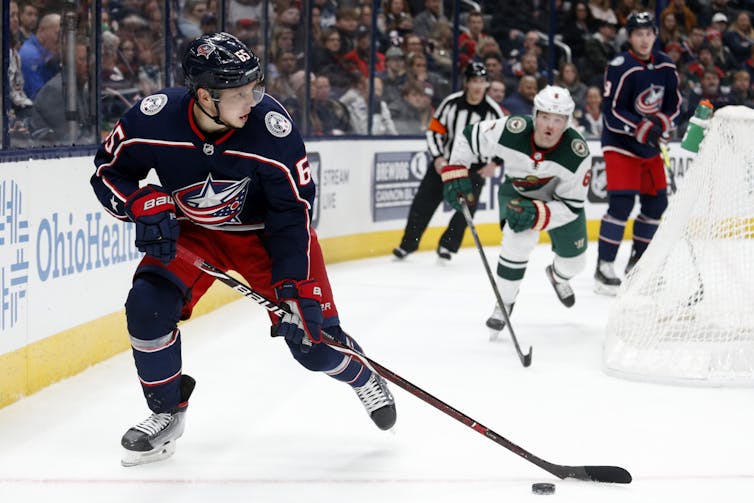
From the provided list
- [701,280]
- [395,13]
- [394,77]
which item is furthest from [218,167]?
[395,13]

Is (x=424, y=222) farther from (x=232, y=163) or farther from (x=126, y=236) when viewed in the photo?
(x=232, y=163)

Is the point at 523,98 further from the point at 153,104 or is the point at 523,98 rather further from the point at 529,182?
the point at 153,104

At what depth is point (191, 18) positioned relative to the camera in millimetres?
5770

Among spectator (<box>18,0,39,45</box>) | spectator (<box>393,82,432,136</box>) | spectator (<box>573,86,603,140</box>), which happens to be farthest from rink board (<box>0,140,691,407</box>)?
spectator (<box>573,86,603,140</box>)

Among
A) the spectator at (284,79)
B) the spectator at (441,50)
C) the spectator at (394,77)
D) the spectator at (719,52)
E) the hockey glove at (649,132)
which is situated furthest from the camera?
the spectator at (719,52)

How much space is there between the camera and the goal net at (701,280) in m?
4.14

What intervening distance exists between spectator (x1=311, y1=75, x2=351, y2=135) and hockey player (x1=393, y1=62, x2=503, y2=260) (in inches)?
26.9

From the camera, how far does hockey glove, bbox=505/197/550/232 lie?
4.55 metres

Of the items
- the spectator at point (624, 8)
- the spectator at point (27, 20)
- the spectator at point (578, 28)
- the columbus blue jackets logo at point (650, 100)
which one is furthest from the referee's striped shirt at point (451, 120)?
the spectator at point (27, 20)

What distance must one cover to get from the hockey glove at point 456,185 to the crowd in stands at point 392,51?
1.38 meters

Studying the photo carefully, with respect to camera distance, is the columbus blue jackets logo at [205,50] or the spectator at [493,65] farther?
the spectator at [493,65]

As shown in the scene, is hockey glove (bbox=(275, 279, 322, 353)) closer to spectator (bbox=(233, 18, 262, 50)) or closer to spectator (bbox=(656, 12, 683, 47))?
spectator (bbox=(233, 18, 262, 50))

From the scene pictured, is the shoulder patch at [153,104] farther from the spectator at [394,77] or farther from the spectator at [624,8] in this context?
the spectator at [624,8]

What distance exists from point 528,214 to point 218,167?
6.50 feet
